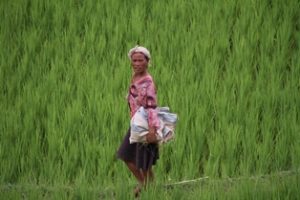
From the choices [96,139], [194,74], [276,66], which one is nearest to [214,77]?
[194,74]

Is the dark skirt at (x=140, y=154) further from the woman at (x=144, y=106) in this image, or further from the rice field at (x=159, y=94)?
the rice field at (x=159, y=94)

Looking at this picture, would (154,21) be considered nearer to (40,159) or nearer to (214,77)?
(214,77)

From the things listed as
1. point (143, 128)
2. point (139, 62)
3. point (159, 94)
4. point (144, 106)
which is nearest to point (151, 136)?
point (143, 128)

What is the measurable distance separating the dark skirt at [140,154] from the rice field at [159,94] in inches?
4.8

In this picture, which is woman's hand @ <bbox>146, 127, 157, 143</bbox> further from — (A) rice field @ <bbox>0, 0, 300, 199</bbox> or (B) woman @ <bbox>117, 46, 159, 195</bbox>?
(A) rice field @ <bbox>0, 0, 300, 199</bbox>

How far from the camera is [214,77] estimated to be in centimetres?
496

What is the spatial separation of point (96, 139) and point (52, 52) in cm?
150

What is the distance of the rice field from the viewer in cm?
407

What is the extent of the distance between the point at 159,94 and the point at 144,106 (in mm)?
1390

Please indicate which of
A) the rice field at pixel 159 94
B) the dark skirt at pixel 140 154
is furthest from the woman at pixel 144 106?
the rice field at pixel 159 94

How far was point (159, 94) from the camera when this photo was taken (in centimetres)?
477

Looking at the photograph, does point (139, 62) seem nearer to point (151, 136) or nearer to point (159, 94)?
point (151, 136)

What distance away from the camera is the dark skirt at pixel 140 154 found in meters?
3.42

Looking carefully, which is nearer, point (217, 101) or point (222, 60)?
point (217, 101)
